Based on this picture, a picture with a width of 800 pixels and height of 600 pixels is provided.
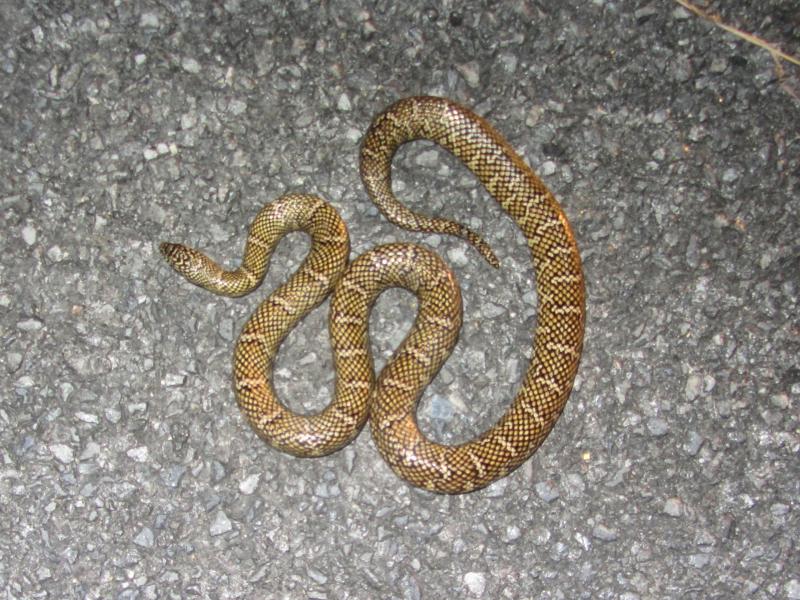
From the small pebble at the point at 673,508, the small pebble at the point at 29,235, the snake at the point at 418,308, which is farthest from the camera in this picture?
the small pebble at the point at 29,235

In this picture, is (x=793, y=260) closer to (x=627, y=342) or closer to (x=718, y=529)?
(x=627, y=342)

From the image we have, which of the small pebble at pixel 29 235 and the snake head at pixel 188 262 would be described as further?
the small pebble at pixel 29 235

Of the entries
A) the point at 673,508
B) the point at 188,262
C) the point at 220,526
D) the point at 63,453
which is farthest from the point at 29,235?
the point at 673,508

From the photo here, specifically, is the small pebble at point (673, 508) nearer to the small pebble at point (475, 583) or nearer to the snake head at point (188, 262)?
the small pebble at point (475, 583)

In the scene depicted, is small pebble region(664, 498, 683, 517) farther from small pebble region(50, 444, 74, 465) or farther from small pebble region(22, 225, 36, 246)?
small pebble region(22, 225, 36, 246)

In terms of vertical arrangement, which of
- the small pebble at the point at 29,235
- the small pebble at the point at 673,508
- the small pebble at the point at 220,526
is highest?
the small pebble at the point at 673,508

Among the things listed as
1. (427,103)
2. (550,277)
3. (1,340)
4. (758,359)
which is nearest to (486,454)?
(550,277)

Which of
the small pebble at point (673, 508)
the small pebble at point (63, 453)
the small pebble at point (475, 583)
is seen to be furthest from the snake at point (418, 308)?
the small pebble at point (63, 453)

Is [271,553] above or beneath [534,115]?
beneath

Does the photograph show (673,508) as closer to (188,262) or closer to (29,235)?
(188,262)
